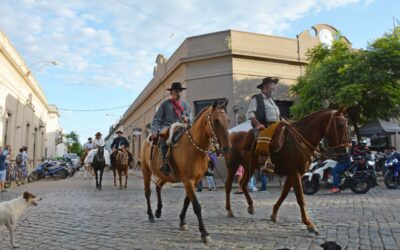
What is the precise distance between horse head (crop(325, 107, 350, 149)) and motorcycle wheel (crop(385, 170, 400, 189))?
339 inches

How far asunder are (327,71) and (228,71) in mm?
5883

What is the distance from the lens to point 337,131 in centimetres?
587

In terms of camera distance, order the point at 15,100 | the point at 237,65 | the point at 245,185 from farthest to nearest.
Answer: the point at 15,100 < the point at 237,65 < the point at 245,185

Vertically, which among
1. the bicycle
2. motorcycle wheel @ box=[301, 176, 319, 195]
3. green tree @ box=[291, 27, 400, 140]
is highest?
green tree @ box=[291, 27, 400, 140]

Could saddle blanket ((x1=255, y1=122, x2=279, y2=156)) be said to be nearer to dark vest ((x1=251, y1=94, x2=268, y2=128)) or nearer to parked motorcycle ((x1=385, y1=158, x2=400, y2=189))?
dark vest ((x1=251, y1=94, x2=268, y2=128))

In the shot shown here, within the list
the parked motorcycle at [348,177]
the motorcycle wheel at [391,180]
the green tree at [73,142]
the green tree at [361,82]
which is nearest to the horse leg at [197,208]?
the parked motorcycle at [348,177]

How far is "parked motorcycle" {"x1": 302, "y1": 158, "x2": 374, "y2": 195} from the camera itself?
11531 millimetres

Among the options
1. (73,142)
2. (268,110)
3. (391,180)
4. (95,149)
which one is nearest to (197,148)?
(268,110)

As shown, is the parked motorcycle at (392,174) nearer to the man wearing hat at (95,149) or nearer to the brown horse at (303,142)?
the brown horse at (303,142)

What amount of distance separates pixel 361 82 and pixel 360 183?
5161mm

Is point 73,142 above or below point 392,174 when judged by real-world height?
above

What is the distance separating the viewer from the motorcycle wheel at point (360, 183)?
11.5 meters

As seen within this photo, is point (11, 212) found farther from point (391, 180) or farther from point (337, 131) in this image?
point (391, 180)

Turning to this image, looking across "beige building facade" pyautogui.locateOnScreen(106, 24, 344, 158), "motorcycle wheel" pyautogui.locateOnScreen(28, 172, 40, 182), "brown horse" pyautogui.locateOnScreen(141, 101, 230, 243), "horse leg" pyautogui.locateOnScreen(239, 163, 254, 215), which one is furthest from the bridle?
"motorcycle wheel" pyautogui.locateOnScreen(28, 172, 40, 182)
